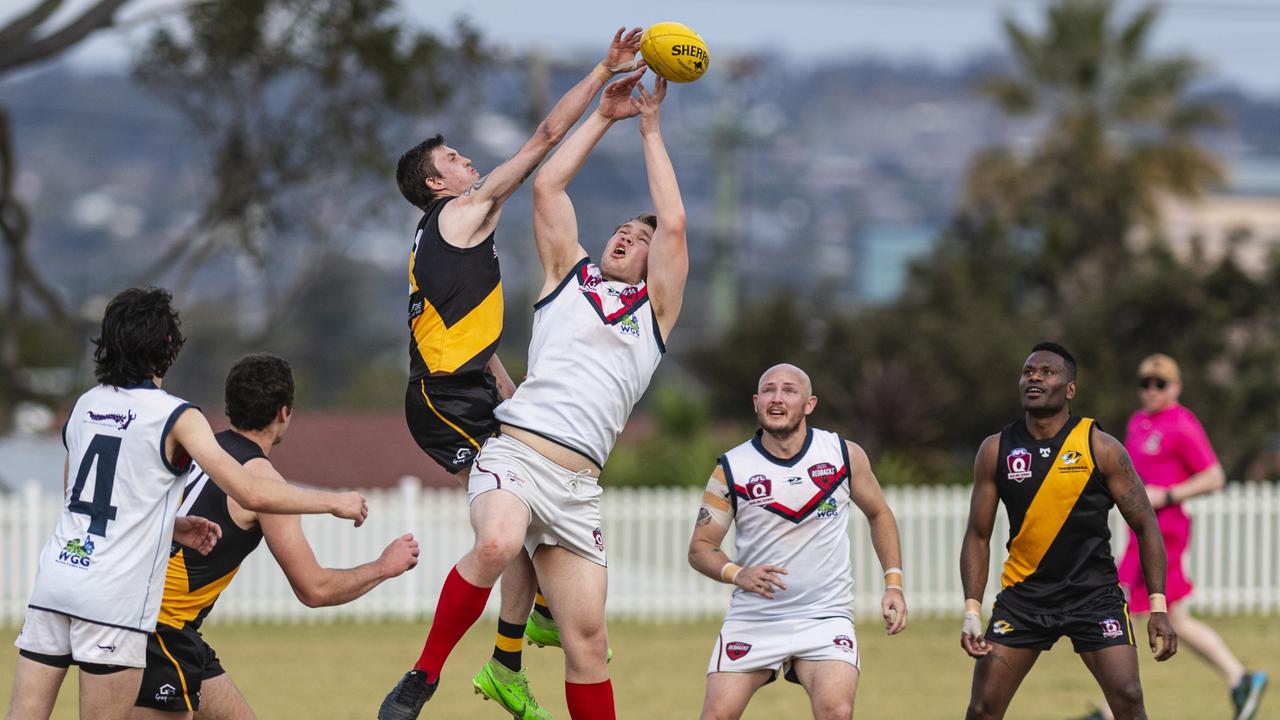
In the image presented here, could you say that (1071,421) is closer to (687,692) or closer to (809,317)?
(687,692)

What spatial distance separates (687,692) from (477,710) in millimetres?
1928

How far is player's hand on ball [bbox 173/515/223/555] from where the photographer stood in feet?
21.1

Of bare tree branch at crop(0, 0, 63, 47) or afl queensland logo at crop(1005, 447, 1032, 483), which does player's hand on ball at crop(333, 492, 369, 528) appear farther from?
bare tree branch at crop(0, 0, 63, 47)

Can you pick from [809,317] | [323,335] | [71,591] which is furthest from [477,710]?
[323,335]

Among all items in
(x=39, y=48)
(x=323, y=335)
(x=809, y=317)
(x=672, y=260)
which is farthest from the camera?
(x=323, y=335)

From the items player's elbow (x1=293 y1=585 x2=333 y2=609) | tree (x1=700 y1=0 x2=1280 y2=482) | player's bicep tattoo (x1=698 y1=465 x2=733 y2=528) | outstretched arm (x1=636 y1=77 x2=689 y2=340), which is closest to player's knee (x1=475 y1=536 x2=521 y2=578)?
player's elbow (x1=293 y1=585 x2=333 y2=609)

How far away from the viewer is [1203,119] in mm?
43406

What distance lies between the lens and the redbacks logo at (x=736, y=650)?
747 centimetres

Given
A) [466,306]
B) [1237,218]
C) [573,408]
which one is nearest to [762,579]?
[573,408]

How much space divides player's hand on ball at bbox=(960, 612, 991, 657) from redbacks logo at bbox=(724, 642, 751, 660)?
97 centimetres

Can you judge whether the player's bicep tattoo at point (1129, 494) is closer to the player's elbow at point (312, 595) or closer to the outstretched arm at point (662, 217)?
the outstretched arm at point (662, 217)

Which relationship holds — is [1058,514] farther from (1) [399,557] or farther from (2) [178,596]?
(2) [178,596]

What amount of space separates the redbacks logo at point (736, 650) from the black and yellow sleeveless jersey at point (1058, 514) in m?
1.28

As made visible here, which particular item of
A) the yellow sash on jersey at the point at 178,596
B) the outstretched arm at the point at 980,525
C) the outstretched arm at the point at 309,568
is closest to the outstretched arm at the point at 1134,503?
the outstretched arm at the point at 980,525
